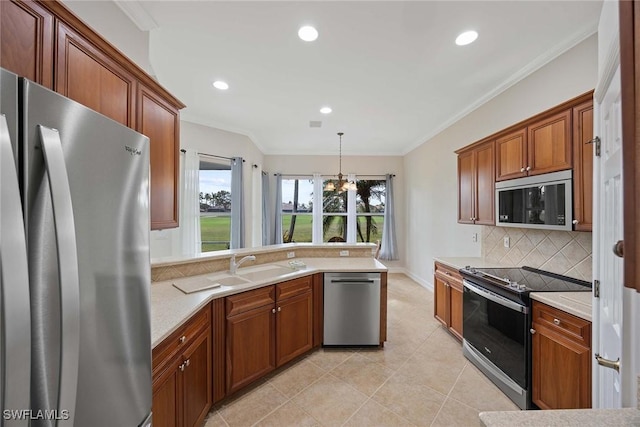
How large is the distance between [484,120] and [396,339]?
297 centimetres

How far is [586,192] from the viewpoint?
179 cm

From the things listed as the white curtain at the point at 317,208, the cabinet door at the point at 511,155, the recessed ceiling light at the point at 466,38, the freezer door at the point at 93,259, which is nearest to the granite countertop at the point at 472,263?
the cabinet door at the point at 511,155

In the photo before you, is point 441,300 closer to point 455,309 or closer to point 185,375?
point 455,309

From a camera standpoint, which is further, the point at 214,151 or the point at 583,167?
the point at 214,151

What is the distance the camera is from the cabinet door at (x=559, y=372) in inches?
61.3

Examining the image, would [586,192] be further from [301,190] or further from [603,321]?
[301,190]

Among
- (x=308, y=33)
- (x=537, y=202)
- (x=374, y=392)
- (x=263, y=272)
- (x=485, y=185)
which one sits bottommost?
(x=374, y=392)

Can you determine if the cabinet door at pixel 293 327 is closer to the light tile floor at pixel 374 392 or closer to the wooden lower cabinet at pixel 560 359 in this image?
the light tile floor at pixel 374 392

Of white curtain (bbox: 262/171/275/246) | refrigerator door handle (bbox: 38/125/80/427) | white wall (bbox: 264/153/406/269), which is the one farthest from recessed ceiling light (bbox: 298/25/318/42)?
white wall (bbox: 264/153/406/269)

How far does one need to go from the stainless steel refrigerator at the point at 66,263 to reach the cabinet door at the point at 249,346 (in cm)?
102

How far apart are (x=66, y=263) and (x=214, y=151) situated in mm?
4107

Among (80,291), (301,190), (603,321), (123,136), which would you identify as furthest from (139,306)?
(301,190)

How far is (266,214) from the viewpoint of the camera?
5.88m

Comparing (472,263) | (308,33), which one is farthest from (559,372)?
(308,33)
